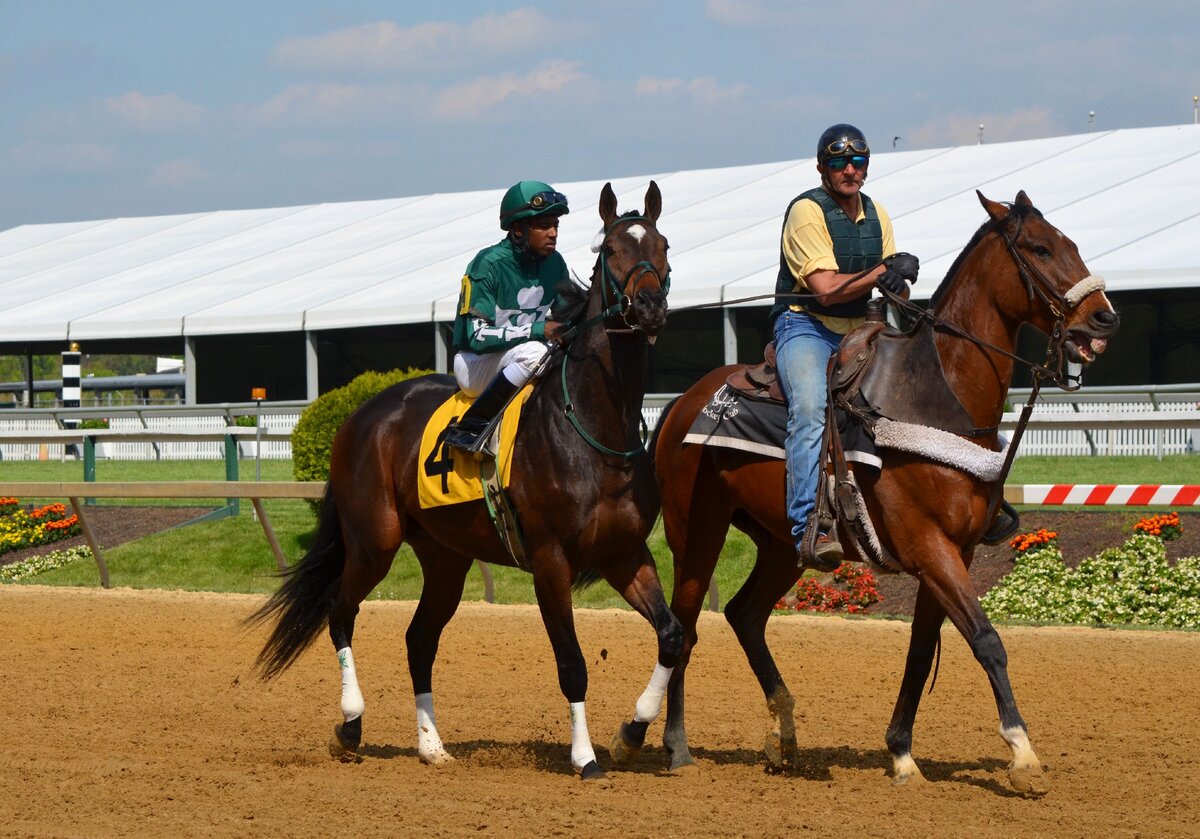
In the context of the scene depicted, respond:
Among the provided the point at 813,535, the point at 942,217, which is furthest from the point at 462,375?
the point at 942,217

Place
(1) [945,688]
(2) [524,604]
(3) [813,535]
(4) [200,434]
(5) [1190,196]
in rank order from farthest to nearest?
(5) [1190,196] → (4) [200,434] → (2) [524,604] → (1) [945,688] → (3) [813,535]

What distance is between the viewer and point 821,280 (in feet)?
20.0

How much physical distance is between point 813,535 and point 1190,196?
18.8 metres

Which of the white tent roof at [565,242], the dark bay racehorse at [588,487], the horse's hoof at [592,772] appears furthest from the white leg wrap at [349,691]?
the white tent roof at [565,242]

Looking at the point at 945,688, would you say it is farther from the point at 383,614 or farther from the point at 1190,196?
the point at 1190,196

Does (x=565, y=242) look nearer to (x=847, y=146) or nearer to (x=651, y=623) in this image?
(x=847, y=146)

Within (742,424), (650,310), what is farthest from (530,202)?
(742,424)

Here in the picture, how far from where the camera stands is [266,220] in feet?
120

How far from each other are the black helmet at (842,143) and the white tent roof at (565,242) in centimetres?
1363

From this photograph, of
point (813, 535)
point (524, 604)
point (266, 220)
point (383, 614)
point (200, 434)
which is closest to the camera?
point (813, 535)

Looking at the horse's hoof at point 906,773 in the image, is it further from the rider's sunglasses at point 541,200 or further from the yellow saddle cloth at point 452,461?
the rider's sunglasses at point 541,200

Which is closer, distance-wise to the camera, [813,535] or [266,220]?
[813,535]

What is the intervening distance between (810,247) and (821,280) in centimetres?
18

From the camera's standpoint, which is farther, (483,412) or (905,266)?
(483,412)
